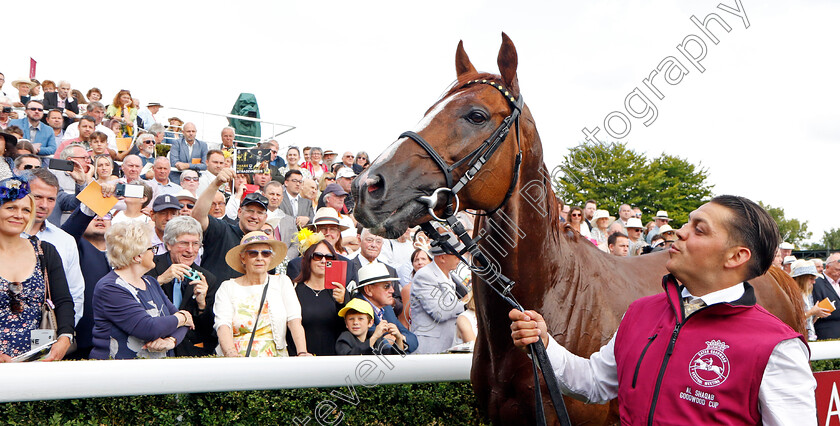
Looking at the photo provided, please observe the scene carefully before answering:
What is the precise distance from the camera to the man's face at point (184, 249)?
505 cm

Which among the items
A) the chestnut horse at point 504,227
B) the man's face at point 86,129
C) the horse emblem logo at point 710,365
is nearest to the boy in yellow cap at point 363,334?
the chestnut horse at point 504,227

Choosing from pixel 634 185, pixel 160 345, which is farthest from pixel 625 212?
pixel 634 185

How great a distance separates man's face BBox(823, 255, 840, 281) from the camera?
33.1 feet

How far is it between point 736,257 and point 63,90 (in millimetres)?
13598

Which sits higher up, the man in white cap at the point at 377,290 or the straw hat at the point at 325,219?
the straw hat at the point at 325,219

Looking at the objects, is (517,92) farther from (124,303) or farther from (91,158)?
(91,158)

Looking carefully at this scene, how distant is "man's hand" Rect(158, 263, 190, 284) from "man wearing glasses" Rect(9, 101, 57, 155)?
6.58 metres

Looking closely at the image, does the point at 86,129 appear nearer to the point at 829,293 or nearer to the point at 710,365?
the point at 710,365

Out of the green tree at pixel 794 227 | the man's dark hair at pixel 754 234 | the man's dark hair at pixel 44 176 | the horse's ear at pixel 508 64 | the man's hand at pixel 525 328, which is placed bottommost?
the green tree at pixel 794 227

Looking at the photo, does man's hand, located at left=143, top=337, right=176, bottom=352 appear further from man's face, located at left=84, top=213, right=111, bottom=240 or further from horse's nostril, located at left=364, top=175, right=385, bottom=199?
horse's nostril, located at left=364, top=175, right=385, bottom=199

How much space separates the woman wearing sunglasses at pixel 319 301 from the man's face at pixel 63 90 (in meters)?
9.85

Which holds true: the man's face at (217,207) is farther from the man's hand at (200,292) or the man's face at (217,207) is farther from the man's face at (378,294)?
the man's face at (378,294)

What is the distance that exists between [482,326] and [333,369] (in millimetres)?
827

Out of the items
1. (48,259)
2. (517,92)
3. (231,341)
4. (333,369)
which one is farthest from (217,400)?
(517,92)
